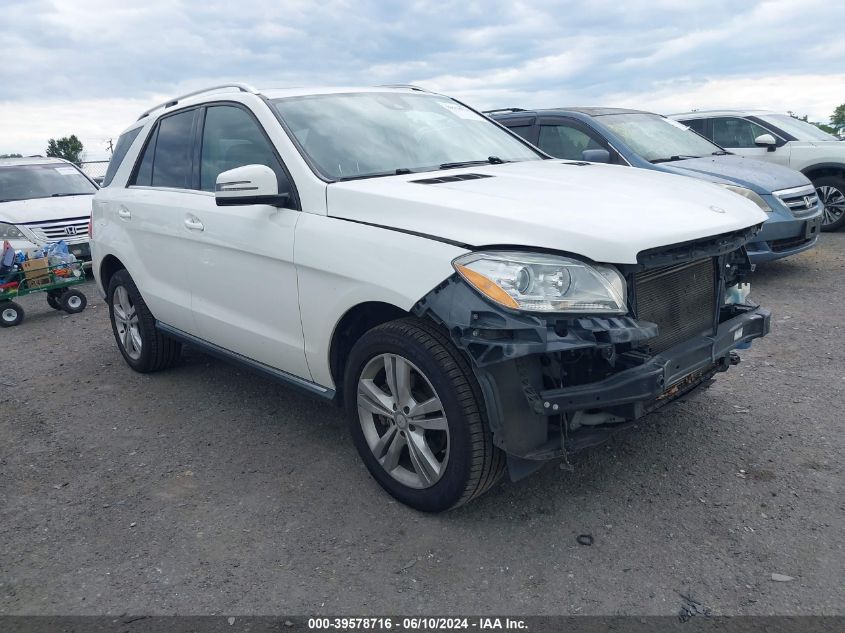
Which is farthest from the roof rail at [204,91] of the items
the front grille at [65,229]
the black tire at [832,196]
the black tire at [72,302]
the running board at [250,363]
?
the black tire at [832,196]

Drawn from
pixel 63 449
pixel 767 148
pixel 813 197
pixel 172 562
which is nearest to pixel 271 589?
pixel 172 562

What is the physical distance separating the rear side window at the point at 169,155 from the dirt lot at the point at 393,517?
1478 millimetres

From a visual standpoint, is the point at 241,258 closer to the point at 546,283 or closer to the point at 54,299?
the point at 546,283

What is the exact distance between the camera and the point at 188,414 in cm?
468

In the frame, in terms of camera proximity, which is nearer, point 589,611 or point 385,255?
point 589,611

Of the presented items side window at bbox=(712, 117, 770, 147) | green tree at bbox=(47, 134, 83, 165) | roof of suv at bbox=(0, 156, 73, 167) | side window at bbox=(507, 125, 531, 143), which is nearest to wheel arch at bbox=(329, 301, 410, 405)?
side window at bbox=(507, 125, 531, 143)

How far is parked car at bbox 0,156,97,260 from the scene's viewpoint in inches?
342

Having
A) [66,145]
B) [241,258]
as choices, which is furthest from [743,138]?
[66,145]

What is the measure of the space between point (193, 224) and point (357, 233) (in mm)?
1477

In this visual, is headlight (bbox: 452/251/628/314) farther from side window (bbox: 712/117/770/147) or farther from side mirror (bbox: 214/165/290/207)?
side window (bbox: 712/117/770/147)

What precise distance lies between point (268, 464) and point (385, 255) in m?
1.49

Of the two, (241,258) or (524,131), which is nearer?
(241,258)

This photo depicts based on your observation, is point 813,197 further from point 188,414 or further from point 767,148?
point 188,414

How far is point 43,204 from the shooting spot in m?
9.97
